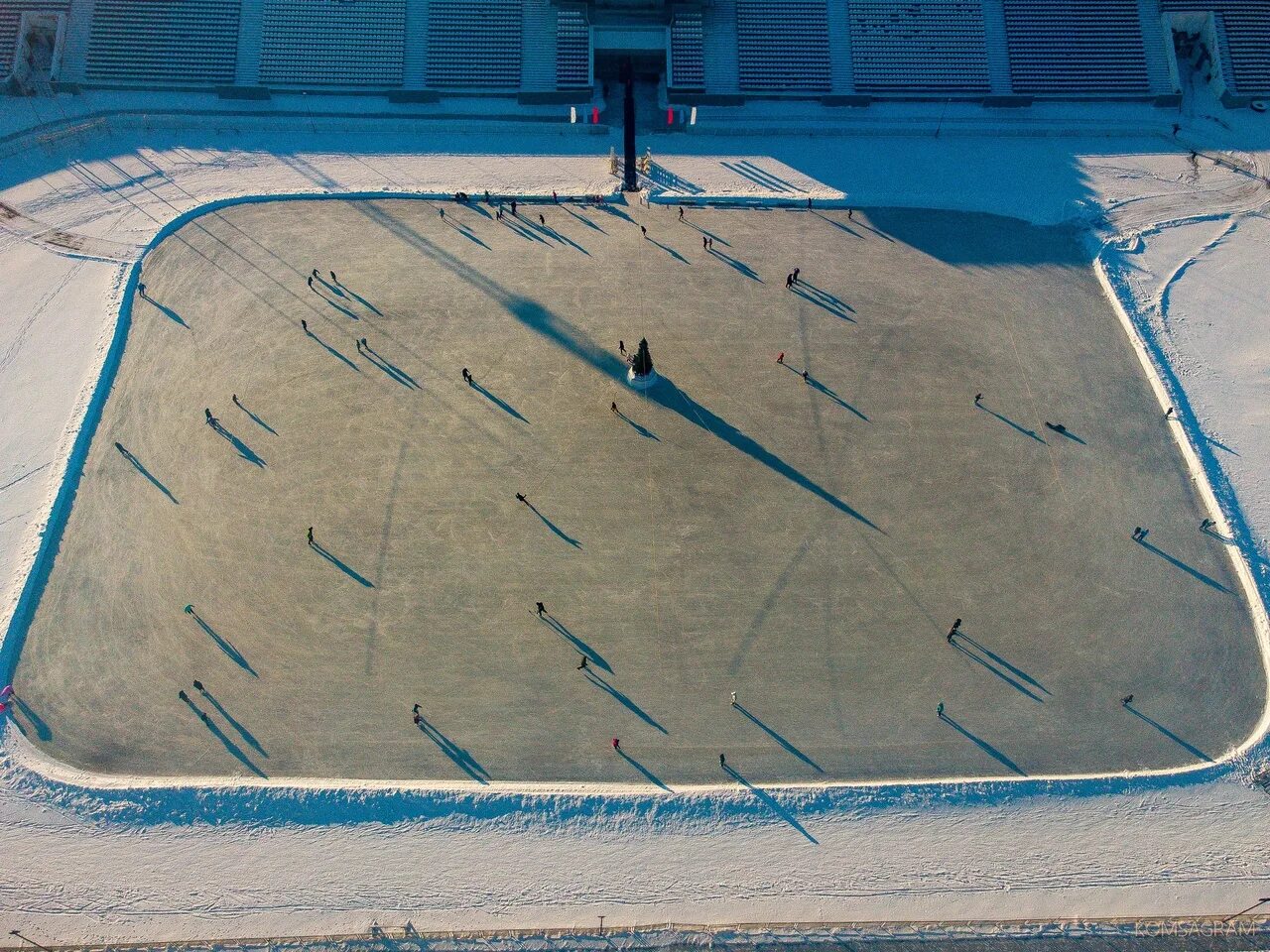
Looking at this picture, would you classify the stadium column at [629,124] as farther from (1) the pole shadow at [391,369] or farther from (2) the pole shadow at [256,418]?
(2) the pole shadow at [256,418]

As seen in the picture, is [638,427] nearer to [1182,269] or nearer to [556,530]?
[556,530]

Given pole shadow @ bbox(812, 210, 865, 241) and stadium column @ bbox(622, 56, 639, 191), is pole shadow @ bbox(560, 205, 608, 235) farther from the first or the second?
pole shadow @ bbox(812, 210, 865, 241)

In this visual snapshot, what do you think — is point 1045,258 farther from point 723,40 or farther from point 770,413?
point 723,40

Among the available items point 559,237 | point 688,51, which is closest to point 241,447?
point 559,237

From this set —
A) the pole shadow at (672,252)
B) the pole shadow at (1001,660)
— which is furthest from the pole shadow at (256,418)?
the pole shadow at (1001,660)

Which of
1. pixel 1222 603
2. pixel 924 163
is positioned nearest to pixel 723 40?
pixel 924 163

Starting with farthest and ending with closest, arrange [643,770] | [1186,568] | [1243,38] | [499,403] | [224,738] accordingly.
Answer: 1. [1243,38]
2. [499,403]
3. [1186,568]
4. [224,738]
5. [643,770]
